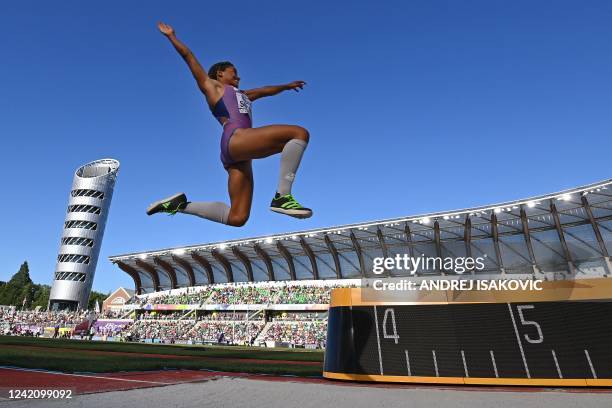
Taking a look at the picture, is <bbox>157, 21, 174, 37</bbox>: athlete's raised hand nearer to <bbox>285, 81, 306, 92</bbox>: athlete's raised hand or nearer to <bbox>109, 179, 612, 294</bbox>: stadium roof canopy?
<bbox>285, 81, 306, 92</bbox>: athlete's raised hand

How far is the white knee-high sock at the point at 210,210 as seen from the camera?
4.62 meters

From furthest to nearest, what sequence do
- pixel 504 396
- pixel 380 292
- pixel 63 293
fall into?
pixel 63 293
pixel 380 292
pixel 504 396

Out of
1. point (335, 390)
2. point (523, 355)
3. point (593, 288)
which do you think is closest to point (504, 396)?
point (523, 355)

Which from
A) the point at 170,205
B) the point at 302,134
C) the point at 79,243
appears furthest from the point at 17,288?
the point at 302,134

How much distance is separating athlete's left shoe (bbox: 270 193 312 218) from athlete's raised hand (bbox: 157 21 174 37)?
1.90 meters

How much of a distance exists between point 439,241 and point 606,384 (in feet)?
133

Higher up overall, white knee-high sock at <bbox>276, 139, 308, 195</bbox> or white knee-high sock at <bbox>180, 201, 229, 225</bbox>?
white knee-high sock at <bbox>276, 139, 308, 195</bbox>

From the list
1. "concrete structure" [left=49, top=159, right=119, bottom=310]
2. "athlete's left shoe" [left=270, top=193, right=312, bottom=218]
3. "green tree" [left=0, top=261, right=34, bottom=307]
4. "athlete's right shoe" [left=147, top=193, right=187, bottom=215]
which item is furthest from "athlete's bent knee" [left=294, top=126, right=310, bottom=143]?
"green tree" [left=0, top=261, right=34, bottom=307]

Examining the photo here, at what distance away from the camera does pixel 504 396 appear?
25.5 feet

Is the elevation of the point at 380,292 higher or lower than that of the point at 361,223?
lower

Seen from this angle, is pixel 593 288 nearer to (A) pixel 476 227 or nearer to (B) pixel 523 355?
(B) pixel 523 355

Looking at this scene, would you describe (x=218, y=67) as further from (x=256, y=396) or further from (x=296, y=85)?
(x=256, y=396)

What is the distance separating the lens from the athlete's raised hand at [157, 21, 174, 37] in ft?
14.0

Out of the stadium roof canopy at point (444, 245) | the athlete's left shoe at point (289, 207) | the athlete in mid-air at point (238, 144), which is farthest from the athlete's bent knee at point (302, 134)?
the stadium roof canopy at point (444, 245)
